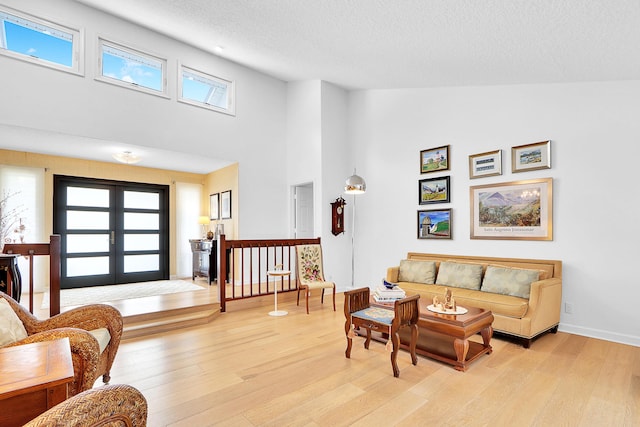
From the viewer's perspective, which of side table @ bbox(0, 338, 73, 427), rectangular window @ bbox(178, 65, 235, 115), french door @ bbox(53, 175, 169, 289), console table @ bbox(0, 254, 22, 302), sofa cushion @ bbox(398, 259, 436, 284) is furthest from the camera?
french door @ bbox(53, 175, 169, 289)

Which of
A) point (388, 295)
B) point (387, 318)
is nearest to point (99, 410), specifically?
point (387, 318)

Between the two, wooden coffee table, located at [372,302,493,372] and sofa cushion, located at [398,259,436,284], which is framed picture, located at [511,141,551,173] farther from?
wooden coffee table, located at [372,302,493,372]

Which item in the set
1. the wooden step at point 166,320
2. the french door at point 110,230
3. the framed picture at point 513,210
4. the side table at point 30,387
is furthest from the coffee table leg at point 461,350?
the french door at point 110,230

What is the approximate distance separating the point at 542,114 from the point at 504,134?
19.6 inches

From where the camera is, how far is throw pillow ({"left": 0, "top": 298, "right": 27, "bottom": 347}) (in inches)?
75.7

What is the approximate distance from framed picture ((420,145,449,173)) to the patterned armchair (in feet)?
16.8

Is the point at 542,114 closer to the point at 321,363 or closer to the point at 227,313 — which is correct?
the point at 321,363

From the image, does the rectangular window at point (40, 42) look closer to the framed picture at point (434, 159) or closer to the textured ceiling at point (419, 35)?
the textured ceiling at point (419, 35)

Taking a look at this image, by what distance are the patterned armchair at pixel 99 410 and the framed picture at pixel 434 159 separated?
5110 millimetres

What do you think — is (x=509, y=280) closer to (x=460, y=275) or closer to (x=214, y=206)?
(x=460, y=275)

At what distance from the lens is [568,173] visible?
4.07m

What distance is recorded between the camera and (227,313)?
4.98 metres

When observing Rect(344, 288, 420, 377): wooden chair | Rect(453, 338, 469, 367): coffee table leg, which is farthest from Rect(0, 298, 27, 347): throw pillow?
Rect(453, 338, 469, 367): coffee table leg

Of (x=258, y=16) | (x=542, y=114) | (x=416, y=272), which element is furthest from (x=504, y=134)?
(x=258, y=16)
